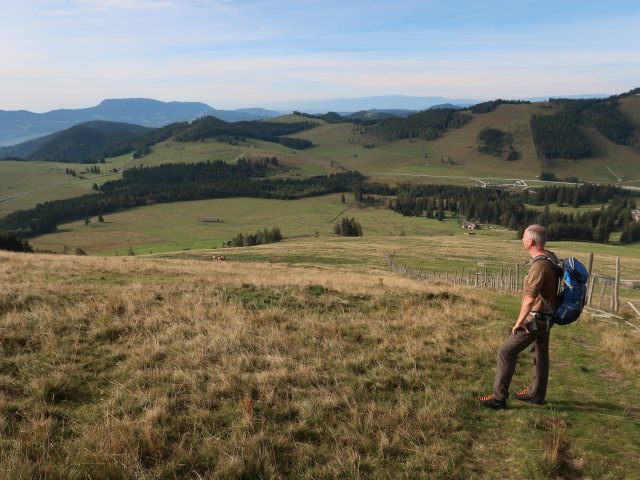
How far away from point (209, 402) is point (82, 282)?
38.6ft

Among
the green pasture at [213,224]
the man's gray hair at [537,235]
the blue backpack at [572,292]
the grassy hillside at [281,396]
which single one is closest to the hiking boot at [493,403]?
the grassy hillside at [281,396]

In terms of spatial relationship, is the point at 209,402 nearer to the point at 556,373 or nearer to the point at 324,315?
the point at 324,315

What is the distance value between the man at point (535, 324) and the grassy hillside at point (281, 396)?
365mm

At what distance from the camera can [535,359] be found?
7.24 metres

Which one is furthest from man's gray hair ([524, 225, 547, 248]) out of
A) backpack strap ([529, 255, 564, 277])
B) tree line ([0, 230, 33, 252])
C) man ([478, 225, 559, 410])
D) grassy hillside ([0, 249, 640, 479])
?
tree line ([0, 230, 33, 252])

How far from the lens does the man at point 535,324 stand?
6781mm

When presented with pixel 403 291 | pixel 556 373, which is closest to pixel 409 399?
pixel 556 373

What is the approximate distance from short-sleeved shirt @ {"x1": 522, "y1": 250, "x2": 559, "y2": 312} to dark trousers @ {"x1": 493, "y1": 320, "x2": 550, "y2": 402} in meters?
0.39

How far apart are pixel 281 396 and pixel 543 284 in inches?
220

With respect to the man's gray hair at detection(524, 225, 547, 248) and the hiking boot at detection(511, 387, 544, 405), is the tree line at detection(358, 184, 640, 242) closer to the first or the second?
the hiking boot at detection(511, 387, 544, 405)

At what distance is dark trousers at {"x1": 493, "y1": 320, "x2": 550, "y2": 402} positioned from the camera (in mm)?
6977

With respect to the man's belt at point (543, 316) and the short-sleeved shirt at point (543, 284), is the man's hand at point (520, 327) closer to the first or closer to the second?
the man's belt at point (543, 316)

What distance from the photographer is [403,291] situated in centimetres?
1748

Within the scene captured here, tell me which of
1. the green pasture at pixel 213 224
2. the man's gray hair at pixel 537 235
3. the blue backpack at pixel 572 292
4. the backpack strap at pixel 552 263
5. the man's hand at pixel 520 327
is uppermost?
the man's gray hair at pixel 537 235
